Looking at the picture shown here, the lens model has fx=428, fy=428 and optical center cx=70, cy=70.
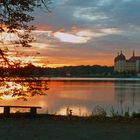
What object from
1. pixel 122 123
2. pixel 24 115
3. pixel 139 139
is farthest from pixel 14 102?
pixel 139 139

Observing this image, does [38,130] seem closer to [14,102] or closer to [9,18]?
[9,18]

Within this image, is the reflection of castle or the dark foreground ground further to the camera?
the reflection of castle

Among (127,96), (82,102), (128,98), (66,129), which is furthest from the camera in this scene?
(127,96)

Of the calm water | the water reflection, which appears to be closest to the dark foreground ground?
the calm water

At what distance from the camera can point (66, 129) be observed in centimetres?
1602

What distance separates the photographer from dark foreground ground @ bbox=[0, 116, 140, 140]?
556 inches

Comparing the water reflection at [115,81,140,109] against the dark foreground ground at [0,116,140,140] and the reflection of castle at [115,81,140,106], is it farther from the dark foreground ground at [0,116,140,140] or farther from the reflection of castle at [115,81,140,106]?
the dark foreground ground at [0,116,140,140]

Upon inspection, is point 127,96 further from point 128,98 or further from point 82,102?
point 82,102

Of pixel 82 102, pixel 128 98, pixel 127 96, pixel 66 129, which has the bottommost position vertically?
pixel 66 129

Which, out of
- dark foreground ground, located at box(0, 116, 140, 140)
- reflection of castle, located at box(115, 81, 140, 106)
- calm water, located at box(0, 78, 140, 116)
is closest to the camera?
dark foreground ground, located at box(0, 116, 140, 140)

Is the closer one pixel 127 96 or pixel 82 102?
pixel 82 102

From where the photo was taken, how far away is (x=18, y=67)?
19719mm

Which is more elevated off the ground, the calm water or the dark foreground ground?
the calm water

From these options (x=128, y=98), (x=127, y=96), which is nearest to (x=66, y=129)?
(x=128, y=98)
